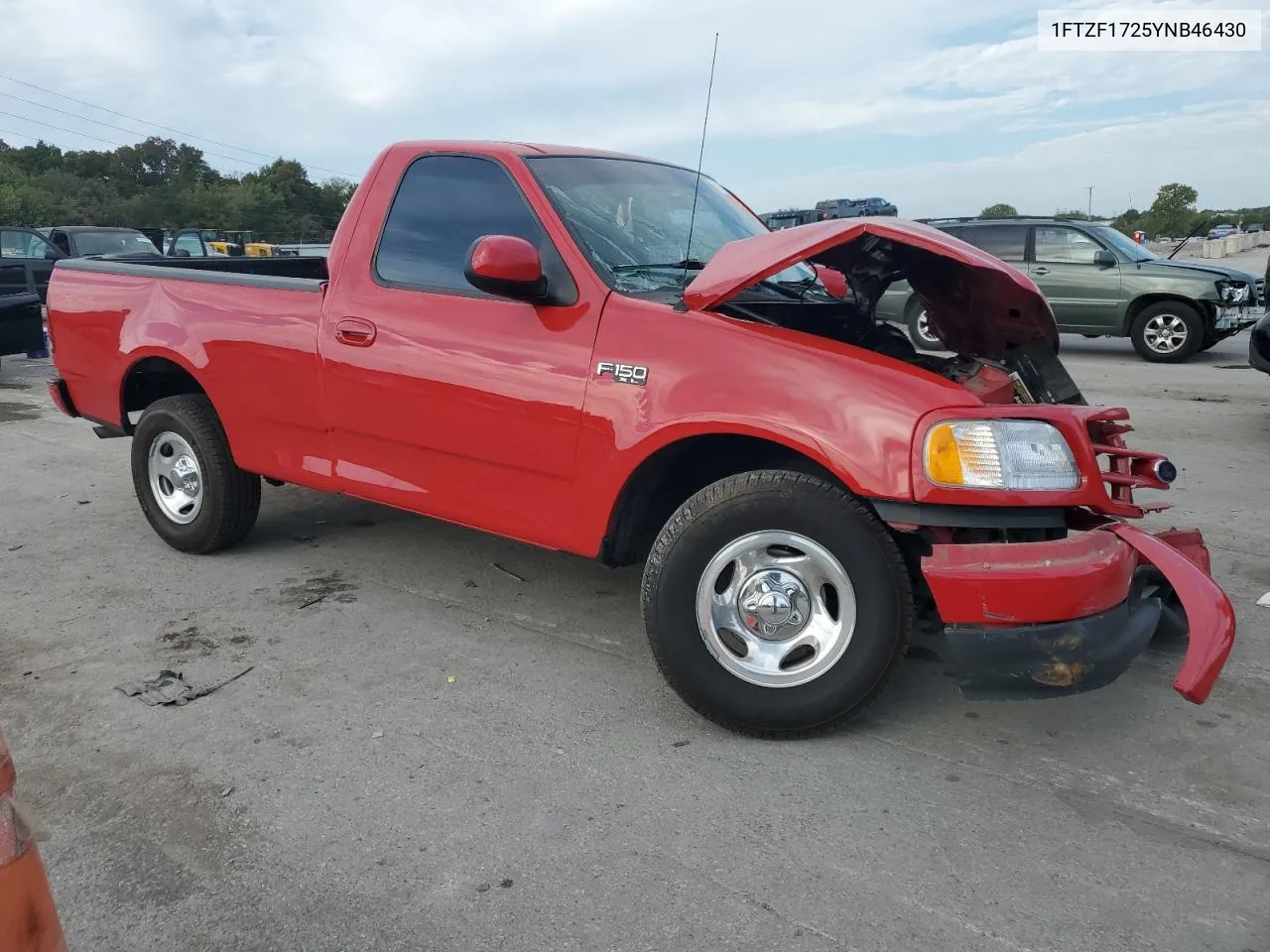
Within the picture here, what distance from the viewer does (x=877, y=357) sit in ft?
10.3

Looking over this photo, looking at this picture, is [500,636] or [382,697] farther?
[500,636]

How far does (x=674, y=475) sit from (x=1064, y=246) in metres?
10.9

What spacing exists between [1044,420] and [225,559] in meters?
3.81

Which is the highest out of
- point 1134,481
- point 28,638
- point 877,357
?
point 877,357

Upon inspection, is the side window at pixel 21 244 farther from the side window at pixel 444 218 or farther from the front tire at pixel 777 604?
the front tire at pixel 777 604

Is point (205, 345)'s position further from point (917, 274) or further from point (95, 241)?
point (95, 241)

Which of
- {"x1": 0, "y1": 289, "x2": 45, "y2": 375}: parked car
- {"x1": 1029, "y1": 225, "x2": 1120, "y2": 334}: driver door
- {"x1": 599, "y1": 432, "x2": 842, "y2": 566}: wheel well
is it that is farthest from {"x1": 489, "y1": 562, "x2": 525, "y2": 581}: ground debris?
{"x1": 1029, "y1": 225, "x2": 1120, "y2": 334}: driver door

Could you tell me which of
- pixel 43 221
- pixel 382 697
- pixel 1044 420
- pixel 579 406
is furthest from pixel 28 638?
pixel 43 221

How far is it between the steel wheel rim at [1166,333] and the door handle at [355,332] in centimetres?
1097

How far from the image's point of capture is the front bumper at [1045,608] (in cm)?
283

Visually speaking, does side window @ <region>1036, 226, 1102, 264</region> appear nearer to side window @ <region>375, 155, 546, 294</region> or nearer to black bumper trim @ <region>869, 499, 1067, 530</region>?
side window @ <region>375, 155, 546, 294</region>

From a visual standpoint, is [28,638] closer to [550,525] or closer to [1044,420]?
[550,525]

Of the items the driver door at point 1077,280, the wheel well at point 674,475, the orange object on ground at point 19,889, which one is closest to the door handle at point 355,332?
the wheel well at point 674,475

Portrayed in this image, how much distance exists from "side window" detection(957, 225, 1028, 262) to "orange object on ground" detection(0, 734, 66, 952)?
13119 mm
